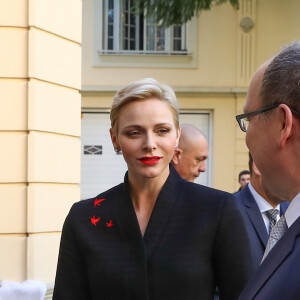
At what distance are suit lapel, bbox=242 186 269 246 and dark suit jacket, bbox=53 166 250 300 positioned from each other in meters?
1.17

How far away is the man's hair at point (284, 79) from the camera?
1695mm

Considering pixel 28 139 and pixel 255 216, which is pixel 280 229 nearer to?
pixel 255 216

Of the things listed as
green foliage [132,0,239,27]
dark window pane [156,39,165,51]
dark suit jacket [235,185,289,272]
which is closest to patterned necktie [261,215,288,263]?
dark suit jacket [235,185,289,272]

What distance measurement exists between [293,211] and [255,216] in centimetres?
226

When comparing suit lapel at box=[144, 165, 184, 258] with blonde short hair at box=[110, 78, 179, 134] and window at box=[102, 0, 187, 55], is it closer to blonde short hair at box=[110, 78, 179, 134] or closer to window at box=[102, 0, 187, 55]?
blonde short hair at box=[110, 78, 179, 134]

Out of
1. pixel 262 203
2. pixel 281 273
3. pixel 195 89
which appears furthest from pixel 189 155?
pixel 195 89

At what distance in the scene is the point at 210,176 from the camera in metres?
16.3

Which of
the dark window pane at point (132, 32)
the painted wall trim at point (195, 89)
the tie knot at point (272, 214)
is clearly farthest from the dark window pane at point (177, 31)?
the tie knot at point (272, 214)

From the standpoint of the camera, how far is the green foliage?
44.7ft

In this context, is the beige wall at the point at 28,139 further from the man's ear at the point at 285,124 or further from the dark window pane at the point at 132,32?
the dark window pane at the point at 132,32

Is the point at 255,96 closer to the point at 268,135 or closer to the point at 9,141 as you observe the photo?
the point at 268,135

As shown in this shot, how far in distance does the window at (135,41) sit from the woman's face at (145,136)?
13.8 m

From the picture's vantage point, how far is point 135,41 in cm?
1684

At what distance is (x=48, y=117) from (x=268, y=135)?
395cm
